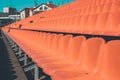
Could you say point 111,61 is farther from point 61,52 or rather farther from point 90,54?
point 61,52

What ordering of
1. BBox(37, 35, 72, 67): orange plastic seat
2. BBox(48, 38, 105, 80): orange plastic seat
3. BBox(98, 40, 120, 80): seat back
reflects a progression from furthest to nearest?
BBox(37, 35, 72, 67): orange plastic seat
BBox(48, 38, 105, 80): orange plastic seat
BBox(98, 40, 120, 80): seat back

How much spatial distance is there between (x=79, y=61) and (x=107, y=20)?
1.06 m

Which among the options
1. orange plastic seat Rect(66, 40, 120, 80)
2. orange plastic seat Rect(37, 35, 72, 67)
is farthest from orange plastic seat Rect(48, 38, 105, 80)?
orange plastic seat Rect(37, 35, 72, 67)

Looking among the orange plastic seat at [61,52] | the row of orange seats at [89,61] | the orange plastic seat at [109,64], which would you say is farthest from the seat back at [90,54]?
the orange plastic seat at [61,52]

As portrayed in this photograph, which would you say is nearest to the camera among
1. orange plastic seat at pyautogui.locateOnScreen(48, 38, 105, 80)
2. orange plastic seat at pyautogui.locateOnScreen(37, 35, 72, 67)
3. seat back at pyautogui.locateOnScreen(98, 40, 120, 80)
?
seat back at pyautogui.locateOnScreen(98, 40, 120, 80)

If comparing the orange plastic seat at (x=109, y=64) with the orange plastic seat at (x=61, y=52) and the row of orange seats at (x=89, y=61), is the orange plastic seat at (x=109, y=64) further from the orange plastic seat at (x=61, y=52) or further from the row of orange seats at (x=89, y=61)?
the orange plastic seat at (x=61, y=52)

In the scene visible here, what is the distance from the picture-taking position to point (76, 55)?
228 centimetres

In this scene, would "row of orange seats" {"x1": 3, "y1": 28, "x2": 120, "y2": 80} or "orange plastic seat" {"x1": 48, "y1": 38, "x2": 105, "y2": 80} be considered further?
"orange plastic seat" {"x1": 48, "y1": 38, "x2": 105, "y2": 80}

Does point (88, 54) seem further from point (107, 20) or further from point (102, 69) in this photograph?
point (107, 20)

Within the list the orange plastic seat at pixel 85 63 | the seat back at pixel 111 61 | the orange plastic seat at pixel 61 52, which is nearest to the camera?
the seat back at pixel 111 61

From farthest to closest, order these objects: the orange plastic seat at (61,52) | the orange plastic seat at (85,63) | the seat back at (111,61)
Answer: the orange plastic seat at (61,52), the orange plastic seat at (85,63), the seat back at (111,61)

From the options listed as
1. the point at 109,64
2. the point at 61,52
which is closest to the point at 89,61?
the point at 109,64

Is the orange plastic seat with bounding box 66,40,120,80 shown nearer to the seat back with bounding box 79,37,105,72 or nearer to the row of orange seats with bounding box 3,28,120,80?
the row of orange seats with bounding box 3,28,120,80

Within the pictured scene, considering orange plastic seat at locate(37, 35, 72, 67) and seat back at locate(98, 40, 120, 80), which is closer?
seat back at locate(98, 40, 120, 80)
